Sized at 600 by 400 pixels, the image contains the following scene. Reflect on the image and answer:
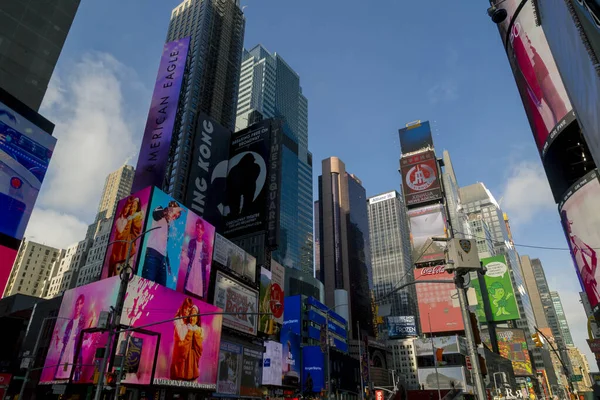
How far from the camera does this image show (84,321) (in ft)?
115

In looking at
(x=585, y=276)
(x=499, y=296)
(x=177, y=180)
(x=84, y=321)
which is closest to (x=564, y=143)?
(x=585, y=276)

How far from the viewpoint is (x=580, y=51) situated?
46.0 feet

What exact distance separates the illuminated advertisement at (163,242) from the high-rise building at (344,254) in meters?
133

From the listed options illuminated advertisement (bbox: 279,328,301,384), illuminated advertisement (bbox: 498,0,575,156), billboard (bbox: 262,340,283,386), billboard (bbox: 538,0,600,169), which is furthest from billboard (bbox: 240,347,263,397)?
billboard (bbox: 538,0,600,169)

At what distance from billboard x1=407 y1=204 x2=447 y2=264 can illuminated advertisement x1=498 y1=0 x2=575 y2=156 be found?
65.9 metres

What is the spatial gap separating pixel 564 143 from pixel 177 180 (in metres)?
76.6

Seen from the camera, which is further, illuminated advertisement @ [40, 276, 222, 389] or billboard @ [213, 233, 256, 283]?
billboard @ [213, 233, 256, 283]

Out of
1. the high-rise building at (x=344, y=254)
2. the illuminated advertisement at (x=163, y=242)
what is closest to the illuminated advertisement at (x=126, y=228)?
the illuminated advertisement at (x=163, y=242)

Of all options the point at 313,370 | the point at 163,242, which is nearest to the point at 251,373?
the point at 163,242

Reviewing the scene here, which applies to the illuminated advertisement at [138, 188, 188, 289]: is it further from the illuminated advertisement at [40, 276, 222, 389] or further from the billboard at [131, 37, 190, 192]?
the billboard at [131, 37, 190, 192]

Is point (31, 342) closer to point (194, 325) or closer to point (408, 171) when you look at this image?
point (194, 325)

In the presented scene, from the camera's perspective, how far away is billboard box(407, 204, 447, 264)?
105625mm

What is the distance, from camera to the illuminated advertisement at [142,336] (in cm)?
3331

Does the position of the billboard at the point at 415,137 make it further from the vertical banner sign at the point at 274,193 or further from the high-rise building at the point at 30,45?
the high-rise building at the point at 30,45
